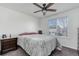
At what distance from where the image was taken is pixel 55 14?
3578 millimetres

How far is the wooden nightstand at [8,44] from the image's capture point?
2442mm

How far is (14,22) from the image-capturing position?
297 centimetres

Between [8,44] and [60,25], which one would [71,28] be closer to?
[60,25]

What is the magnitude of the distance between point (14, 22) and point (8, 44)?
97 centimetres

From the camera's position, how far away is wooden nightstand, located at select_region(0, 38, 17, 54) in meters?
2.44

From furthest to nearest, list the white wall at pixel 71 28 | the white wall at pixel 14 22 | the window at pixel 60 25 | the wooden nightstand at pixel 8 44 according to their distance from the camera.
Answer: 1. the window at pixel 60 25
2. the white wall at pixel 71 28
3. the white wall at pixel 14 22
4. the wooden nightstand at pixel 8 44

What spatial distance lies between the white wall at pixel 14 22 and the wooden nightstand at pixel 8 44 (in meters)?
0.40

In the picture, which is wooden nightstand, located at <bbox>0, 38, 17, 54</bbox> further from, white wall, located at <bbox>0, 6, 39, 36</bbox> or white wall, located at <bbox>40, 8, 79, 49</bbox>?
white wall, located at <bbox>40, 8, 79, 49</bbox>

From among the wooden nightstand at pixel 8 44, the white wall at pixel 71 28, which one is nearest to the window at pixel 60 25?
the white wall at pixel 71 28

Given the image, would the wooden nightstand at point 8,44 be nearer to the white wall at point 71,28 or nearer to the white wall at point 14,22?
the white wall at point 14,22

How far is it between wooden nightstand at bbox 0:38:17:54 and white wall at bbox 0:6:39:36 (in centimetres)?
40

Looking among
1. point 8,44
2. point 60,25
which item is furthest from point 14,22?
point 60,25

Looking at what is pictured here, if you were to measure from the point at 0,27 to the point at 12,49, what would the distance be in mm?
1000

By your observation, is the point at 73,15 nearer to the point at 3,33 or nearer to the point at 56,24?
the point at 56,24
